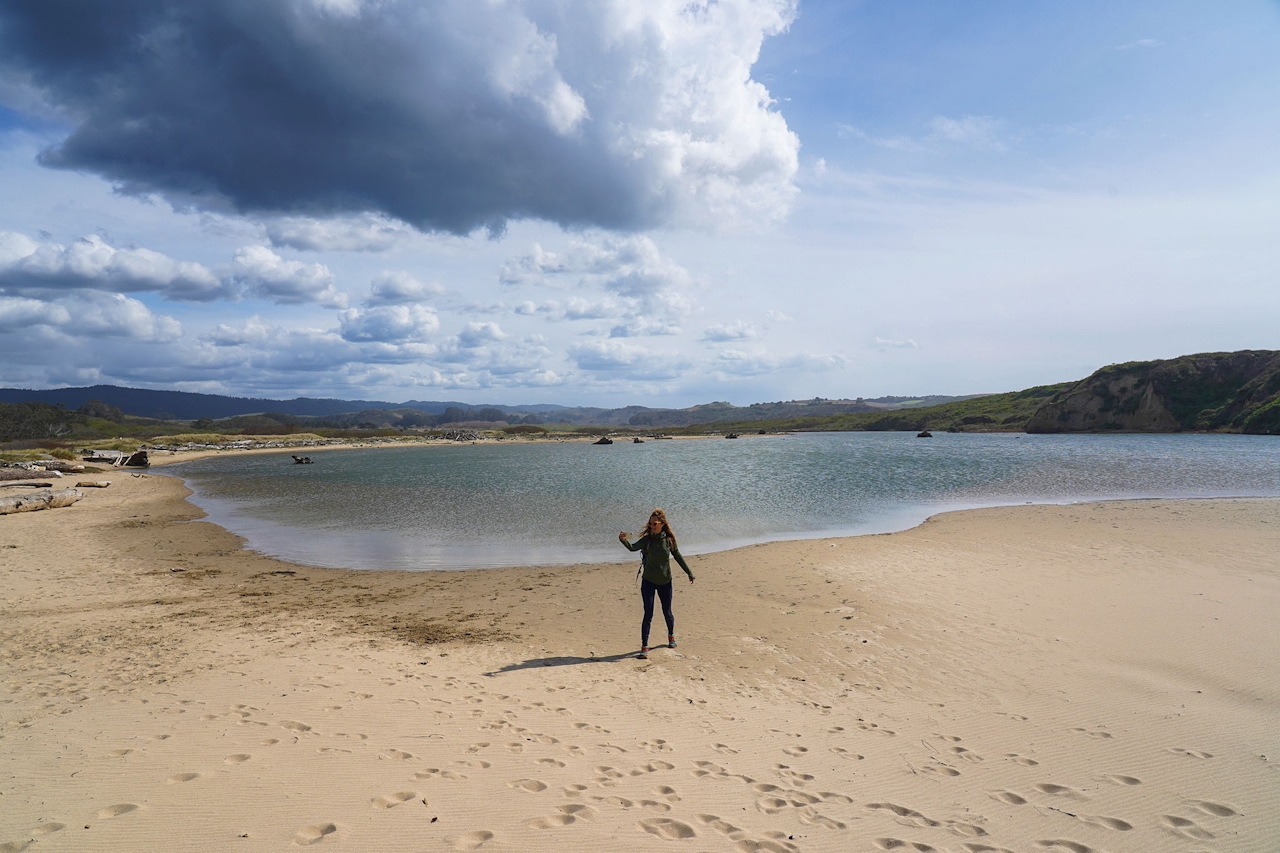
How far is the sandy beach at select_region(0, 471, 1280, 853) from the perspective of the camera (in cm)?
514

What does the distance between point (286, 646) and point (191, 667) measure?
139 cm

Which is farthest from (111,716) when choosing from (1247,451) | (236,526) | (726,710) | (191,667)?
(1247,451)

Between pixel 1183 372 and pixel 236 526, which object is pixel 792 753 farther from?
pixel 1183 372

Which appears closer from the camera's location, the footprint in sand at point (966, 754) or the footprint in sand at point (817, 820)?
the footprint in sand at point (817, 820)

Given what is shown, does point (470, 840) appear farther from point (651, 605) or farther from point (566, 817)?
point (651, 605)

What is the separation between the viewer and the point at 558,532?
920 inches

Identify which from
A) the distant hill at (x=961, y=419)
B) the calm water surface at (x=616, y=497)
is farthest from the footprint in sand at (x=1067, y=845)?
the distant hill at (x=961, y=419)

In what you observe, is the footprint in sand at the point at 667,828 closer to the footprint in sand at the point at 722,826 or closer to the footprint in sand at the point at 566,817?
the footprint in sand at the point at 722,826

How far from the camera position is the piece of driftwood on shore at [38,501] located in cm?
2570

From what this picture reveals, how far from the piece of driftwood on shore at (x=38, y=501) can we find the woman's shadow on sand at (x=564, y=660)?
94.5 ft

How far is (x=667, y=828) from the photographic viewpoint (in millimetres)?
5102

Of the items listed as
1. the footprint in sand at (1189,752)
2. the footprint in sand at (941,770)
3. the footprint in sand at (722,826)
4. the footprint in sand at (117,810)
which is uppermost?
the footprint in sand at (117,810)

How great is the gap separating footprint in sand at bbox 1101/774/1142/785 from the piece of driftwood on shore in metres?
36.2

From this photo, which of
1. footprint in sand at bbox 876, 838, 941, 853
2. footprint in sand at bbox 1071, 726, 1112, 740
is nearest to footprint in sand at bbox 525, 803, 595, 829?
footprint in sand at bbox 876, 838, 941, 853
